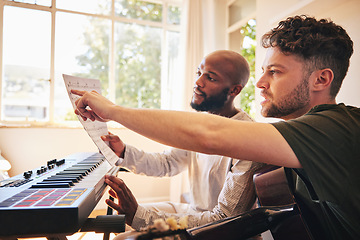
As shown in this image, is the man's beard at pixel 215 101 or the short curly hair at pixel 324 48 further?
the man's beard at pixel 215 101

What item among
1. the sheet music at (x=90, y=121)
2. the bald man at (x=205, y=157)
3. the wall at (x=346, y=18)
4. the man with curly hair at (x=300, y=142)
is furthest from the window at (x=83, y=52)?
the man with curly hair at (x=300, y=142)

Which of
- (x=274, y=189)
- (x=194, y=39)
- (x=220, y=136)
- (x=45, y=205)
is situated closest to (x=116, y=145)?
(x=45, y=205)

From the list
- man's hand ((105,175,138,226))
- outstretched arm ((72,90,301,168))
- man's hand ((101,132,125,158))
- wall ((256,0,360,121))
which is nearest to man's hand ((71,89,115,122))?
outstretched arm ((72,90,301,168))

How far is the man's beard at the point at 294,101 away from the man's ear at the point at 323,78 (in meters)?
0.04

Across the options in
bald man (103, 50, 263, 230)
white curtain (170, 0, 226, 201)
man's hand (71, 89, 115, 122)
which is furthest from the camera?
white curtain (170, 0, 226, 201)

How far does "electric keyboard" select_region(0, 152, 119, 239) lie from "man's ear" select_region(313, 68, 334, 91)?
89cm

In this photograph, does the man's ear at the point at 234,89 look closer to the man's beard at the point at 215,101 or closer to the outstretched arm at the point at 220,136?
the man's beard at the point at 215,101

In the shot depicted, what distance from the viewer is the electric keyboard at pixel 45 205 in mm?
707

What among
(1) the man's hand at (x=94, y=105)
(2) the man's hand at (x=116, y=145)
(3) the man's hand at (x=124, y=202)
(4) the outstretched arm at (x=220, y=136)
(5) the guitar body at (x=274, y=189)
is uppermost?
(1) the man's hand at (x=94, y=105)

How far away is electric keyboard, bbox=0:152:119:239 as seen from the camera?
27.8 inches

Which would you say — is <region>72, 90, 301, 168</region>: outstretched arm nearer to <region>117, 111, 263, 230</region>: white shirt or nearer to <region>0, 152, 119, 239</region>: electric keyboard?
<region>0, 152, 119, 239</region>: electric keyboard

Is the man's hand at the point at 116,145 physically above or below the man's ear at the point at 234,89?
below

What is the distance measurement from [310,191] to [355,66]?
1.18 metres

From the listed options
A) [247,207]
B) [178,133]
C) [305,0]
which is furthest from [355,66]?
[178,133]
